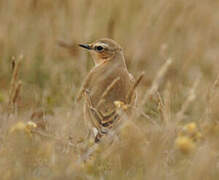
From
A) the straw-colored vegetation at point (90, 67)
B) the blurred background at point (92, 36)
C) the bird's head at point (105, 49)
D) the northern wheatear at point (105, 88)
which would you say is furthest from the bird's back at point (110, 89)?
the blurred background at point (92, 36)

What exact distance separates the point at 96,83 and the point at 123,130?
180 cm

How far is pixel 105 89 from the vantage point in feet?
16.3

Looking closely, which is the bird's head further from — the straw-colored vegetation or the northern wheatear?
the straw-colored vegetation

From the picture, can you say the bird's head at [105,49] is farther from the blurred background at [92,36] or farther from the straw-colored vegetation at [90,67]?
the blurred background at [92,36]

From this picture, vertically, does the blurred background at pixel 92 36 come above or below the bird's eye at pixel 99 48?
below

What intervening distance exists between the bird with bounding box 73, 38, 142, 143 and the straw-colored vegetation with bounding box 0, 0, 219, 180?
6.0 inches

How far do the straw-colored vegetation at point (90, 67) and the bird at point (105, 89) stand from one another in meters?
0.15

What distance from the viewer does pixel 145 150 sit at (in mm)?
3309

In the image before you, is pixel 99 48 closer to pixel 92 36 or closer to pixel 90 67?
pixel 90 67

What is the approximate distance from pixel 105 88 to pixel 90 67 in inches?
89.4

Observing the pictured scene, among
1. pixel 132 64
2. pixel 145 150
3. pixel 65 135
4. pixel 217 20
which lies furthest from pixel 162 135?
pixel 217 20

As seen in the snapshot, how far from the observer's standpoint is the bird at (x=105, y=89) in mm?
4477

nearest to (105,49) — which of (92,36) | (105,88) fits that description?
(105,88)

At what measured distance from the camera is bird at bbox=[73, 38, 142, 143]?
448 cm
